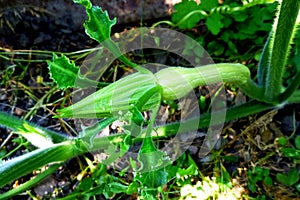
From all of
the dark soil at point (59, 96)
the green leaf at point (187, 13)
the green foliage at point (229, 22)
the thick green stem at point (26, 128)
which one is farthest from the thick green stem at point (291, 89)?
the thick green stem at point (26, 128)

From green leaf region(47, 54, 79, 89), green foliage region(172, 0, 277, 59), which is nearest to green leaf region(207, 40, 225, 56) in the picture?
green foliage region(172, 0, 277, 59)

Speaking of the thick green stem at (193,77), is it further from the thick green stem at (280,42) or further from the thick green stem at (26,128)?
the thick green stem at (26,128)

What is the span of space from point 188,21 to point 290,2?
73 cm

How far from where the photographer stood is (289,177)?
197cm

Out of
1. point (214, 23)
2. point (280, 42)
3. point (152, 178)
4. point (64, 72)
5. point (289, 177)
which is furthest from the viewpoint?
point (214, 23)

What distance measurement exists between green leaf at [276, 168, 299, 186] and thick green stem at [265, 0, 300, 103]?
299mm

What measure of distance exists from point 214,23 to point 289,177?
69 centimetres

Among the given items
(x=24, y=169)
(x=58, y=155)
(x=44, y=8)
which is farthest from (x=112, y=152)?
(x=44, y=8)

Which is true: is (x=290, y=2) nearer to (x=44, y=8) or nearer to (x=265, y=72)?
(x=265, y=72)

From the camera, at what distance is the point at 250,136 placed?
2.10 metres

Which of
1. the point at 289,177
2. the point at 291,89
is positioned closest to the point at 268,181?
the point at 289,177

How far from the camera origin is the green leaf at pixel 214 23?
212 centimetres

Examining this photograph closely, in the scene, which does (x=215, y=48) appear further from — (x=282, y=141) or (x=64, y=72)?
(x=64, y=72)

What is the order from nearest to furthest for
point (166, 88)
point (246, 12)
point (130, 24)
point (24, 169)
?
point (166, 88)
point (24, 169)
point (246, 12)
point (130, 24)
